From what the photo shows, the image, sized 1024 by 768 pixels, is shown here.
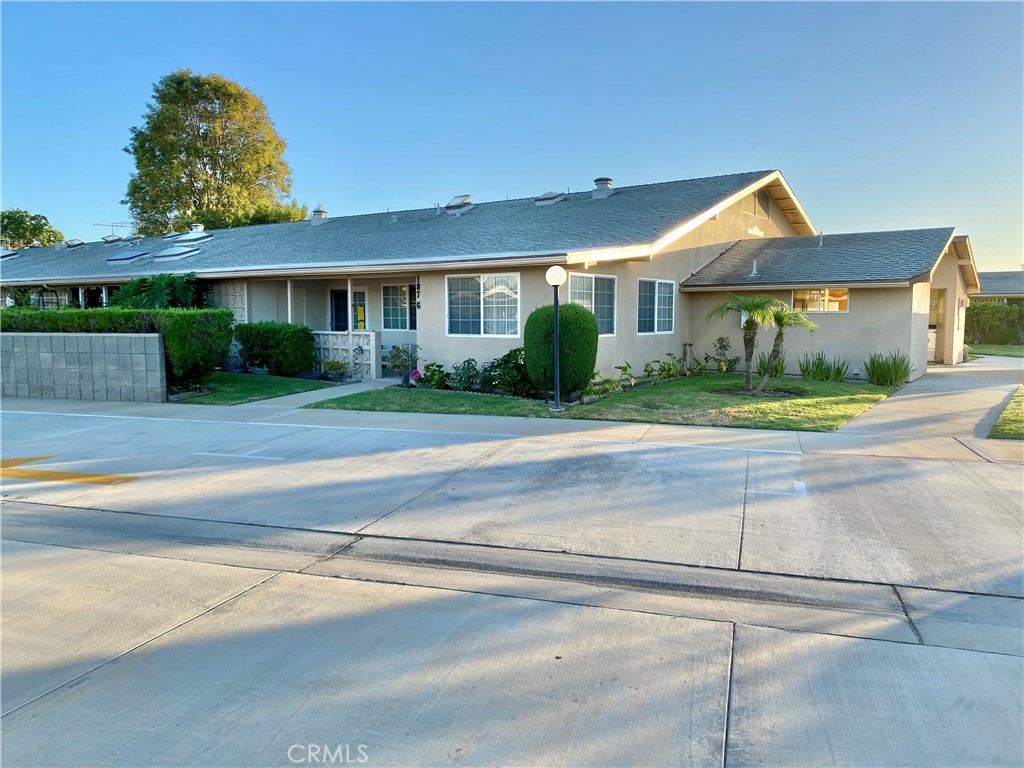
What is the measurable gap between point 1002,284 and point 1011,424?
100ft

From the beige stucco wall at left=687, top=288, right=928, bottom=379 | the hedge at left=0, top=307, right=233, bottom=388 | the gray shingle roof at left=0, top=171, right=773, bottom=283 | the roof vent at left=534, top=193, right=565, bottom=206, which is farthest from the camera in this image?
the roof vent at left=534, top=193, right=565, bottom=206

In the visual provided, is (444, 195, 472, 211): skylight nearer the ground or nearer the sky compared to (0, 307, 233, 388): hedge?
nearer the sky

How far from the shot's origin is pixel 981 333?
104 ft

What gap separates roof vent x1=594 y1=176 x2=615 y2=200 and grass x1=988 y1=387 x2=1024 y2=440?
1110cm

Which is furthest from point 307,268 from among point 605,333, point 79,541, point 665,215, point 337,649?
point 337,649

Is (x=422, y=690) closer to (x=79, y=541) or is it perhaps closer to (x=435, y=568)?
(x=435, y=568)

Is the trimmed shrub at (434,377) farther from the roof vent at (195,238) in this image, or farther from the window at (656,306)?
the roof vent at (195,238)

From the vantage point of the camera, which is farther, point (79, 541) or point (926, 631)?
point (79, 541)

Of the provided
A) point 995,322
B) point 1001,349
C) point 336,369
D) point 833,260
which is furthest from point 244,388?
point 995,322

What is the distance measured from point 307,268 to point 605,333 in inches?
283

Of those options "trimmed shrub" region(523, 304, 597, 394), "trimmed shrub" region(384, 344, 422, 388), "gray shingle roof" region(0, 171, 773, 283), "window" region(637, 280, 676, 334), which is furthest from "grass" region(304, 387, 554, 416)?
"window" region(637, 280, 676, 334)

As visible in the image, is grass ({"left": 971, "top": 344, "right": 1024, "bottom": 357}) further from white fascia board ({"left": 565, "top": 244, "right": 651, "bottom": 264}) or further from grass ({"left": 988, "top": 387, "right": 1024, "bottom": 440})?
white fascia board ({"left": 565, "top": 244, "right": 651, "bottom": 264})

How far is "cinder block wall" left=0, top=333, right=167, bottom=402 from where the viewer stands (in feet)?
43.5

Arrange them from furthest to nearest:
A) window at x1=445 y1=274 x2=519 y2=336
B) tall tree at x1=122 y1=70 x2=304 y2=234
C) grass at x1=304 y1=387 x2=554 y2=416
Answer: tall tree at x1=122 y1=70 x2=304 y2=234 → window at x1=445 y1=274 x2=519 y2=336 → grass at x1=304 y1=387 x2=554 y2=416
